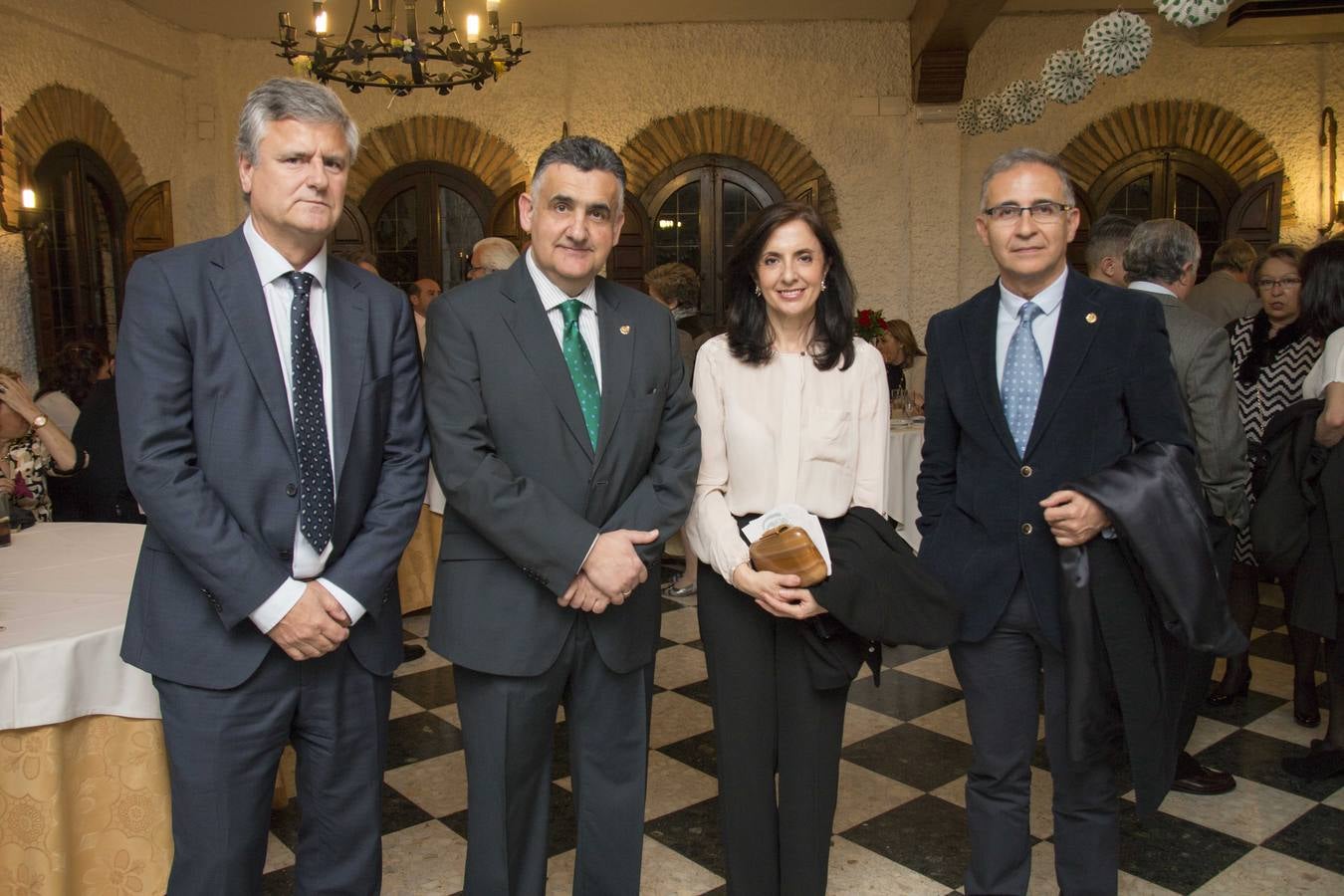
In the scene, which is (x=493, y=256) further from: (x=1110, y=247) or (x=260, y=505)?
(x=260, y=505)

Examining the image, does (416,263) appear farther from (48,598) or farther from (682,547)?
(48,598)

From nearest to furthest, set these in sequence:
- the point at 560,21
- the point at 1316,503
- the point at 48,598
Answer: the point at 48,598
the point at 1316,503
the point at 560,21

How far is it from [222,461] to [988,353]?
1495 millimetres

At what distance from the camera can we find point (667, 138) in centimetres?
879

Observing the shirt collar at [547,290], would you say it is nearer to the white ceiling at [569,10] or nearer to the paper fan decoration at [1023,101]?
the paper fan decoration at [1023,101]

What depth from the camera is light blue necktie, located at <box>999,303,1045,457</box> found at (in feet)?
7.27

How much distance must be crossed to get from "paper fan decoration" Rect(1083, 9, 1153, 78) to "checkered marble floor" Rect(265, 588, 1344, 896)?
100.0 inches

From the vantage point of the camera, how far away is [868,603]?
209 centimetres

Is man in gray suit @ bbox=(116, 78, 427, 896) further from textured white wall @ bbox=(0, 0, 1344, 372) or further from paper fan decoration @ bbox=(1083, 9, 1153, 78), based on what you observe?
textured white wall @ bbox=(0, 0, 1344, 372)

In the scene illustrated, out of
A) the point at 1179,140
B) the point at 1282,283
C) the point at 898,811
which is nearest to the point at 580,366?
the point at 898,811

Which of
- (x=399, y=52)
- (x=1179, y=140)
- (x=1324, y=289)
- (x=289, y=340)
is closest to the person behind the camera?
(x=289, y=340)

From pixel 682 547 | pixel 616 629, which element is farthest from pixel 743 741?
pixel 682 547

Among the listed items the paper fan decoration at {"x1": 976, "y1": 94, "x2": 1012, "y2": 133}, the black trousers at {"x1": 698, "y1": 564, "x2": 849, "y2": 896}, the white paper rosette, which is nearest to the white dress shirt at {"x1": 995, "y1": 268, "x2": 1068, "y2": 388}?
the black trousers at {"x1": 698, "y1": 564, "x2": 849, "y2": 896}

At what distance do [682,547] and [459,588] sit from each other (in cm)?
386
